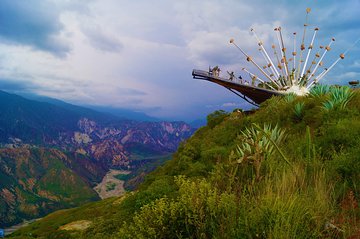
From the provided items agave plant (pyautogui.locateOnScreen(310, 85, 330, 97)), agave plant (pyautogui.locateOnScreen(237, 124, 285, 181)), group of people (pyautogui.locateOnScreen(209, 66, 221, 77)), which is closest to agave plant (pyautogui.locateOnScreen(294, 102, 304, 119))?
agave plant (pyautogui.locateOnScreen(310, 85, 330, 97))

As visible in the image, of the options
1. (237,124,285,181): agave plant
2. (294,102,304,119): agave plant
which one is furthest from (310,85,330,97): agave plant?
(237,124,285,181): agave plant

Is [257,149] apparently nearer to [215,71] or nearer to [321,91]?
[321,91]

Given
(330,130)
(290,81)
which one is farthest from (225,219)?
(290,81)

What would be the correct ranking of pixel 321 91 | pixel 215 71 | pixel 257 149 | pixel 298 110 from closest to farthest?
1. pixel 257 149
2. pixel 298 110
3. pixel 321 91
4. pixel 215 71

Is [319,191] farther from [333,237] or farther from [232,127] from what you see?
[232,127]

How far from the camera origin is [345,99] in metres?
16.7

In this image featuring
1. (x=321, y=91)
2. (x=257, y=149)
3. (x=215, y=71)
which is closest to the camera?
(x=257, y=149)

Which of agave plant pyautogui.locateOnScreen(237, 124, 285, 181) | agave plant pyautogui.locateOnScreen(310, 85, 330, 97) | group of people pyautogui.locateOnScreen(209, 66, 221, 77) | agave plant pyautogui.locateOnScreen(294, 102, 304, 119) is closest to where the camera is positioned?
agave plant pyautogui.locateOnScreen(237, 124, 285, 181)

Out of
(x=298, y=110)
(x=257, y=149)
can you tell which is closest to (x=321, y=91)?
(x=298, y=110)

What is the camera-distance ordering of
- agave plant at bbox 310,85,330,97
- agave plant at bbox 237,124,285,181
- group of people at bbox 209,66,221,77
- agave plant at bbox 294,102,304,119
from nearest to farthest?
1. agave plant at bbox 237,124,285,181
2. agave plant at bbox 294,102,304,119
3. agave plant at bbox 310,85,330,97
4. group of people at bbox 209,66,221,77

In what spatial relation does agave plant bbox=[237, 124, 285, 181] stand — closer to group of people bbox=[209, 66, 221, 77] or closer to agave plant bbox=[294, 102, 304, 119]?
agave plant bbox=[294, 102, 304, 119]

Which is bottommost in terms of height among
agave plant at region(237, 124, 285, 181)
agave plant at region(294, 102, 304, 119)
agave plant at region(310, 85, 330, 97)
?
agave plant at region(237, 124, 285, 181)

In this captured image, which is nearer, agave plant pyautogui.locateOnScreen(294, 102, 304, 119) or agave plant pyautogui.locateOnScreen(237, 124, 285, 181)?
agave plant pyautogui.locateOnScreen(237, 124, 285, 181)

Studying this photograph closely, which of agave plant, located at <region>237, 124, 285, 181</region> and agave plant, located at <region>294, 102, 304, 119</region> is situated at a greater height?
agave plant, located at <region>294, 102, 304, 119</region>
